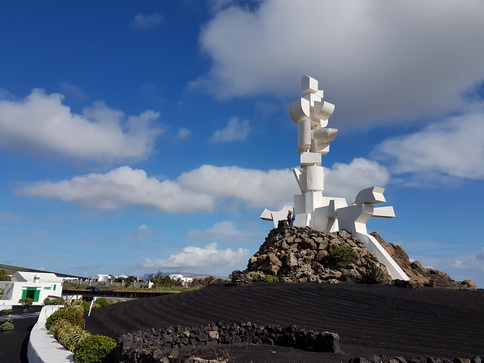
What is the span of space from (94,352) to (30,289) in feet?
100

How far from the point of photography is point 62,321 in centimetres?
1442

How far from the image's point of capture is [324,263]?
2477cm

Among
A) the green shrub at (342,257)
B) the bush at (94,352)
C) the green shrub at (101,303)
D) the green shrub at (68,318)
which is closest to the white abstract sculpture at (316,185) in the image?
the green shrub at (342,257)

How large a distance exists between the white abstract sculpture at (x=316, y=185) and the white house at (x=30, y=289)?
71.4 ft

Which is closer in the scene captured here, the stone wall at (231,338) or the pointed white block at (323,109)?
the stone wall at (231,338)

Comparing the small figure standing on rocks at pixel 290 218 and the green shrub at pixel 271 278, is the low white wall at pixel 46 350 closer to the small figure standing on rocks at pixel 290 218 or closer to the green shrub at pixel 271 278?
the green shrub at pixel 271 278

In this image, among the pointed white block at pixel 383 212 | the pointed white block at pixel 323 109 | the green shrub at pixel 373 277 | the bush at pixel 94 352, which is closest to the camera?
the bush at pixel 94 352

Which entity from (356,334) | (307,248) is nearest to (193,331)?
(356,334)

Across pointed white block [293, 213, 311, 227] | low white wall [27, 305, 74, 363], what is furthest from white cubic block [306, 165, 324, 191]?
low white wall [27, 305, 74, 363]

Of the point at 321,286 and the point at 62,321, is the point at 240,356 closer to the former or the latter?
the point at 62,321

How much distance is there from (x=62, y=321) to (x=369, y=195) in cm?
1860

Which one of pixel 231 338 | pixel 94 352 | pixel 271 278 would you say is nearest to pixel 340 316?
pixel 231 338

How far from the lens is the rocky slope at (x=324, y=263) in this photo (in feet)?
75.3

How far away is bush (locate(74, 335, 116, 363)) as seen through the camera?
975cm
